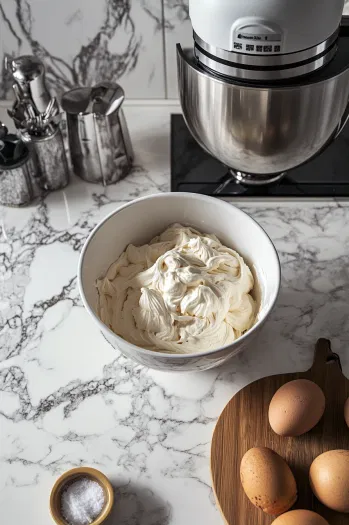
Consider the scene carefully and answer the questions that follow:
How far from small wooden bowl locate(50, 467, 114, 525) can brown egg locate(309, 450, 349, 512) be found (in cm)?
26

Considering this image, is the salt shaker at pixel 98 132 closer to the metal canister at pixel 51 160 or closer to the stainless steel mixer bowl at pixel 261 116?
the metal canister at pixel 51 160

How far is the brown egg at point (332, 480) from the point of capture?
79cm

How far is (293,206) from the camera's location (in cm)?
119

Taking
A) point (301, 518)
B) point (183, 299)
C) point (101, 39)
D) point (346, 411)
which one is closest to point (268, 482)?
point (301, 518)

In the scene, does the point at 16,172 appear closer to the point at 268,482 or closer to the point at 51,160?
the point at 51,160

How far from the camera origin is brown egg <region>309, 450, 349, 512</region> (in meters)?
0.79

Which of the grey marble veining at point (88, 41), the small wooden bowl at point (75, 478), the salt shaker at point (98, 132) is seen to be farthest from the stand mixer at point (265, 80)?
the small wooden bowl at point (75, 478)

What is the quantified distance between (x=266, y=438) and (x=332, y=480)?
0.39 ft

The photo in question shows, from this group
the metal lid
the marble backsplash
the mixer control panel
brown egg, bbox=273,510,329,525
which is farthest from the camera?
the marble backsplash

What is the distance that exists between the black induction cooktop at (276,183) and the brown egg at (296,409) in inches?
16.8

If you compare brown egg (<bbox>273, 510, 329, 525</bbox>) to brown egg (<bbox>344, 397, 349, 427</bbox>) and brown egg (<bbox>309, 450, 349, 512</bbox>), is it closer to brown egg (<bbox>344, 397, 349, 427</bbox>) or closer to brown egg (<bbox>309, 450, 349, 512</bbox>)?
brown egg (<bbox>309, 450, 349, 512</bbox>)

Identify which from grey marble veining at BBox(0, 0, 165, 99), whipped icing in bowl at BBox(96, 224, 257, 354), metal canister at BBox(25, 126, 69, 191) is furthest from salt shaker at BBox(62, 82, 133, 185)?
whipped icing in bowl at BBox(96, 224, 257, 354)

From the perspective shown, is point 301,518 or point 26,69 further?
point 26,69

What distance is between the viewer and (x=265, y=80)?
94 cm
